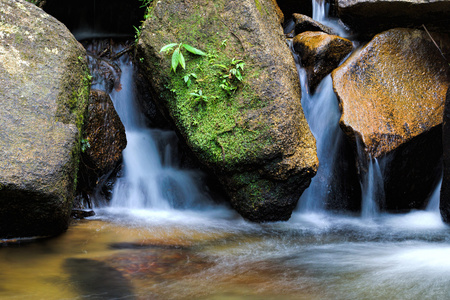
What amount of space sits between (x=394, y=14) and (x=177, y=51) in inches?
117

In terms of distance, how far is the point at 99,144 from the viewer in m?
4.88

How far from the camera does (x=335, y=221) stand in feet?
15.1

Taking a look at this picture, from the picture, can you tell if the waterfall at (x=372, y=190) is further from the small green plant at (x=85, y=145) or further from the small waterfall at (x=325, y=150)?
the small green plant at (x=85, y=145)

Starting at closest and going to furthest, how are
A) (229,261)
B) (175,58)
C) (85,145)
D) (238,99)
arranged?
(229,261), (238,99), (175,58), (85,145)

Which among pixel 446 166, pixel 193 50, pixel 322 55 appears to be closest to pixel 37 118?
pixel 193 50

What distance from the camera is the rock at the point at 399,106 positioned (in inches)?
173

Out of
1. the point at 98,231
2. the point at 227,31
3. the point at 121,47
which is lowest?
the point at 98,231

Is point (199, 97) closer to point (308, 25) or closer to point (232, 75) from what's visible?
point (232, 75)

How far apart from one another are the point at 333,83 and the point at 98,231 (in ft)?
10.1

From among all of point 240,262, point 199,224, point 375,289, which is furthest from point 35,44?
point 375,289

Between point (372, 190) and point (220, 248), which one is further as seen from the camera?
point (372, 190)

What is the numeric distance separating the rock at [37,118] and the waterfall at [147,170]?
1.56 meters

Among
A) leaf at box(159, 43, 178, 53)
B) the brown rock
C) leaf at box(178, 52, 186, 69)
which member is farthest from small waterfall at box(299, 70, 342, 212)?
the brown rock

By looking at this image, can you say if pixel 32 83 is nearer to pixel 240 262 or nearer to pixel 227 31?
pixel 227 31
